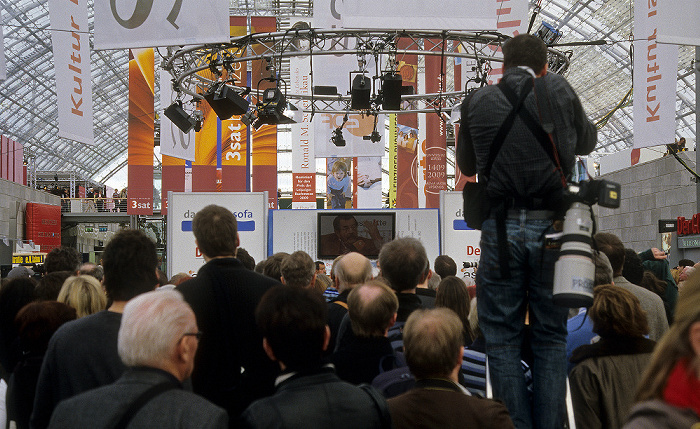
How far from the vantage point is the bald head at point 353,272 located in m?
4.01

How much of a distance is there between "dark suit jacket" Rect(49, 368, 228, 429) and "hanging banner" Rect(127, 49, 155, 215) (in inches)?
568

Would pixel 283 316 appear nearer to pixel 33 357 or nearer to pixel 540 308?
pixel 540 308

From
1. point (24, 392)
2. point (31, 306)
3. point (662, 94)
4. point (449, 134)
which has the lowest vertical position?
point (24, 392)

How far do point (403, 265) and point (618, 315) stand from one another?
105cm

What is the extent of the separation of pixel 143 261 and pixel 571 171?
1704mm

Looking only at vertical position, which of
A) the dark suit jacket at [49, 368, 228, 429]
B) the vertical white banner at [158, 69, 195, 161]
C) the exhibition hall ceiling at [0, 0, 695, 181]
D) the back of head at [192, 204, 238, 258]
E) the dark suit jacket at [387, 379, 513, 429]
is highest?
the exhibition hall ceiling at [0, 0, 695, 181]

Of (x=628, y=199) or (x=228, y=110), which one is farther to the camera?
(x=628, y=199)

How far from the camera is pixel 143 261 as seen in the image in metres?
2.76

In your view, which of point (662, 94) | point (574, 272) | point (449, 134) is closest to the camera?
point (574, 272)

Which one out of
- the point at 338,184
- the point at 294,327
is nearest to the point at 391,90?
the point at 294,327

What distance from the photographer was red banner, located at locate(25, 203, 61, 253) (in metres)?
24.3

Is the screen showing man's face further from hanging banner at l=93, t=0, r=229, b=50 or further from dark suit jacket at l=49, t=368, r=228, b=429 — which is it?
dark suit jacket at l=49, t=368, r=228, b=429

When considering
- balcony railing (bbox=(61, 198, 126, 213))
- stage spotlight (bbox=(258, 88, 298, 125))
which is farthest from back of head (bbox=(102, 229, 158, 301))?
balcony railing (bbox=(61, 198, 126, 213))

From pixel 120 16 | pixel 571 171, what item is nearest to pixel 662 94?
pixel 120 16
